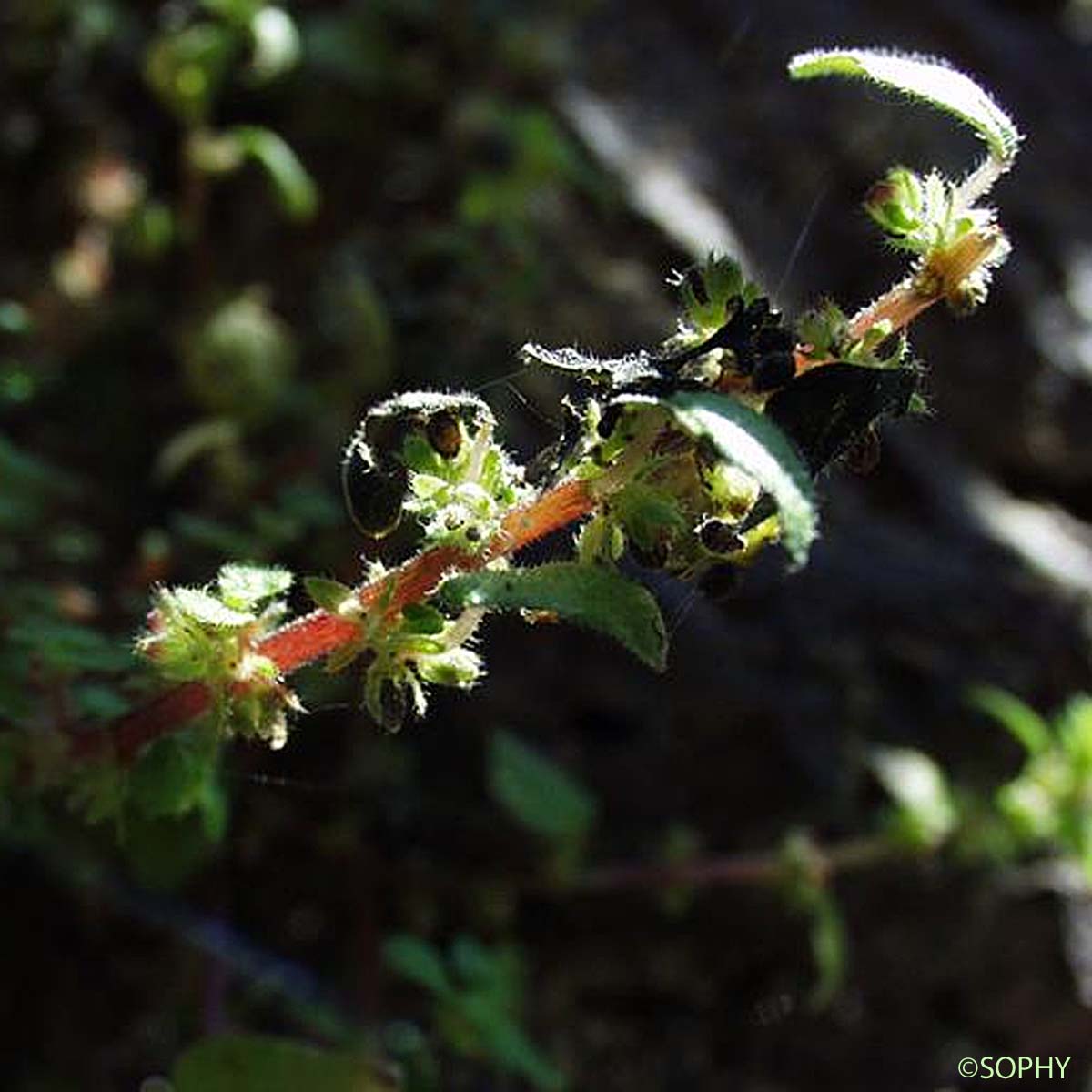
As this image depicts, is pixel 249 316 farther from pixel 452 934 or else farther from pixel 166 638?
pixel 166 638

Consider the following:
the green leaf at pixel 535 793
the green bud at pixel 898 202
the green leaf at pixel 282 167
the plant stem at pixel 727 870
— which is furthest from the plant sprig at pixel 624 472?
the green leaf at pixel 282 167

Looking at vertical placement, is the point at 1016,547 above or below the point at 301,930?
above

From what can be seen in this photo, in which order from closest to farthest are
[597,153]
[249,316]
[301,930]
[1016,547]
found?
1. [301,930]
2. [249,316]
3. [1016,547]
4. [597,153]

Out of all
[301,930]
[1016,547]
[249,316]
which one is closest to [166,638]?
[301,930]

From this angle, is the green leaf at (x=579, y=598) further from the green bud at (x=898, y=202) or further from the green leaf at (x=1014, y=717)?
the green leaf at (x=1014, y=717)

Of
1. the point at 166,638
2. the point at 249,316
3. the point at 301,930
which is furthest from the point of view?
the point at 249,316

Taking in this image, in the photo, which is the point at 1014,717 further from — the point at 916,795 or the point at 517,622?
the point at 517,622

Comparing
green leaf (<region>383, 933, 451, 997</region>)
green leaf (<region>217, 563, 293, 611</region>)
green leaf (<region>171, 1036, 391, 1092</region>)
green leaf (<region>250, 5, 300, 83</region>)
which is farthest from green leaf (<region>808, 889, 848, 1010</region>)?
green leaf (<region>250, 5, 300, 83</region>)

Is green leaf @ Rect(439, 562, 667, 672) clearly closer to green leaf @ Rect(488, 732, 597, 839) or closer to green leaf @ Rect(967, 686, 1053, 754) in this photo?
green leaf @ Rect(488, 732, 597, 839)
